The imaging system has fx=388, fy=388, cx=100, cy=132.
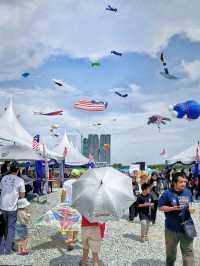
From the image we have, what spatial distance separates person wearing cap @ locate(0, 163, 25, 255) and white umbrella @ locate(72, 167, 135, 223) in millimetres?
1648

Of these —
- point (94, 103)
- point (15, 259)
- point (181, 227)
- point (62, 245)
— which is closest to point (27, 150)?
point (94, 103)

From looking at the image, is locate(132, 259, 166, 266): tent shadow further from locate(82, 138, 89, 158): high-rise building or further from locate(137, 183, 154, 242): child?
locate(82, 138, 89, 158): high-rise building

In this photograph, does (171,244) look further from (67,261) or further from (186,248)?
(67,261)

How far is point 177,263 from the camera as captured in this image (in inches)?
240

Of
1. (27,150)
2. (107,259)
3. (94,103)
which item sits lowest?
(107,259)

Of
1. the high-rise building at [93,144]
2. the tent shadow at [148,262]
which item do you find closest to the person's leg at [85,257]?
the tent shadow at [148,262]

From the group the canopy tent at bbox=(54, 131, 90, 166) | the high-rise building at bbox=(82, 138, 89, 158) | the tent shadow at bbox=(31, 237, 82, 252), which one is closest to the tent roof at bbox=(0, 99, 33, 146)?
the tent shadow at bbox=(31, 237, 82, 252)

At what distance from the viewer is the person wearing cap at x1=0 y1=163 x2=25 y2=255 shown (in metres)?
6.54

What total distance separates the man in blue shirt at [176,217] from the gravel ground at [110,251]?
1199 mm

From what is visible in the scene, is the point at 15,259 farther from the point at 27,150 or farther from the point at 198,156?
the point at 198,156

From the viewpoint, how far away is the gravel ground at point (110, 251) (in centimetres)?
614

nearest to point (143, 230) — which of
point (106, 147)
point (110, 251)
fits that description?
point (110, 251)

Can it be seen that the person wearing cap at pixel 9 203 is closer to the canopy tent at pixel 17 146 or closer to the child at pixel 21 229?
the child at pixel 21 229

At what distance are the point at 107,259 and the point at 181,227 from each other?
6.21 feet
